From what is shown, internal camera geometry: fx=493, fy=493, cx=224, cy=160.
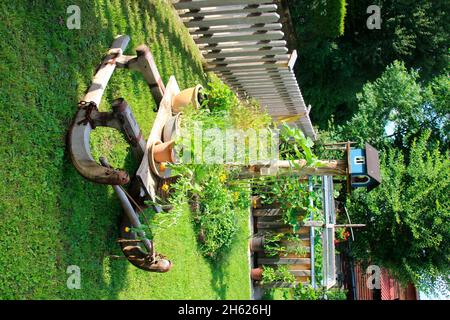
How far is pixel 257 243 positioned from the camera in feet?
26.5

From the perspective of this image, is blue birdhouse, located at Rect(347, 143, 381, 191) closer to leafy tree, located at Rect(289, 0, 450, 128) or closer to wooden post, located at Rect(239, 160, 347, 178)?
wooden post, located at Rect(239, 160, 347, 178)

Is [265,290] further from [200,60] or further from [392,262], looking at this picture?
[200,60]

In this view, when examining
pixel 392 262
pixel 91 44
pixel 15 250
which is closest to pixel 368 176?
pixel 91 44

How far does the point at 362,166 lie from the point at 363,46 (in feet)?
29.8

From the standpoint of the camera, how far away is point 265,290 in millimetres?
8922

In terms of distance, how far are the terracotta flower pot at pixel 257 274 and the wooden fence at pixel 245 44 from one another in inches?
104

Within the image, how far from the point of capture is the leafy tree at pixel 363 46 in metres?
12.6

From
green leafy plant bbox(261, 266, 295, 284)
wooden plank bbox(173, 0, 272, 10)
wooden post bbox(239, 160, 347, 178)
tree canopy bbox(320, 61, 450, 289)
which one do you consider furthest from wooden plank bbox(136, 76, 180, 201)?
tree canopy bbox(320, 61, 450, 289)

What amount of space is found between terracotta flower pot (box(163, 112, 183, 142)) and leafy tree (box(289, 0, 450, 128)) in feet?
26.8

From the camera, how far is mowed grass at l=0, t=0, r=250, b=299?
10.4ft

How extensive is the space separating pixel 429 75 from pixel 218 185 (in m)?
11.2

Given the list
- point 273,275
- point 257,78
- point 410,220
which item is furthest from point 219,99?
point 410,220

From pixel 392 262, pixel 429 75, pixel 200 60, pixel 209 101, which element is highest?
pixel 429 75

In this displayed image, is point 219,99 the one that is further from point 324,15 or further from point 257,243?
point 324,15
